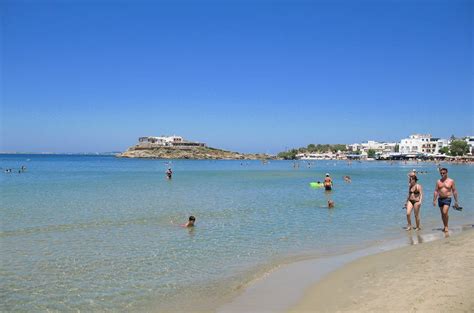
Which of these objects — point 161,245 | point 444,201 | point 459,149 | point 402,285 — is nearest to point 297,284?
point 402,285

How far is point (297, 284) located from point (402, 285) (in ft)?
6.76

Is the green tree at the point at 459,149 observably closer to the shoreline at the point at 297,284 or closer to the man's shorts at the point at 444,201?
the man's shorts at the point at 444,201

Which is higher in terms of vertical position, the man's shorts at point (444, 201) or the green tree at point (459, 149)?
the green tree at point (459, 149)

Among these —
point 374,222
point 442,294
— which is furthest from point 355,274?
point 374,222

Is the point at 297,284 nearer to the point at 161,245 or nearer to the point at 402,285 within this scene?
the point at 402,285

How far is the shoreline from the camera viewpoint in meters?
7.42

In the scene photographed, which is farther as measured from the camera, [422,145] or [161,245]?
[422,145]

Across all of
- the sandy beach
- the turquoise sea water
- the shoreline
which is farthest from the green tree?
the sandy beach

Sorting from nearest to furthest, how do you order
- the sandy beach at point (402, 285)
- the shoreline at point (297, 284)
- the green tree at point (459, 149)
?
1. the sandy beach at point (402, 285)
2. the shoreline at point (297, 284)
3. the green tree at point (459, 149)

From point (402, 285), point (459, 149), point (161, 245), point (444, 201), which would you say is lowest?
point (161, 245)

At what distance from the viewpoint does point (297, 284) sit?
8.78 m

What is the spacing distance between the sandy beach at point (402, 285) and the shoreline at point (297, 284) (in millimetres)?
69

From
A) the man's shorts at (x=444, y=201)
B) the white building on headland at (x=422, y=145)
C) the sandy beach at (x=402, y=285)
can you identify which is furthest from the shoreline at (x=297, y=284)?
the white building on headland at (x=422, y=145)

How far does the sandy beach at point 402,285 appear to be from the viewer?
661 centimetres
